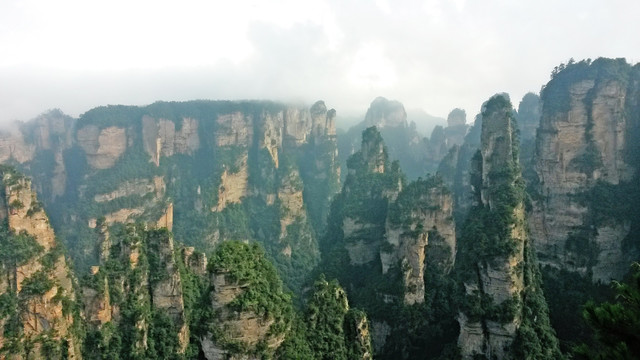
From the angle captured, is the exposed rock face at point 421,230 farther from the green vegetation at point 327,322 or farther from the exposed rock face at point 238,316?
the exposed rock face at point 238,316

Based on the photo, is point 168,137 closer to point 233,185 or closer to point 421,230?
point 233,185

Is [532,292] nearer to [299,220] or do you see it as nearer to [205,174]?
[299,220]

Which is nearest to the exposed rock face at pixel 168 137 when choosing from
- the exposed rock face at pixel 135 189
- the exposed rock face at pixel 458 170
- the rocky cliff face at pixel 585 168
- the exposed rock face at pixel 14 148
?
the exposed rock face at pixel 135 189

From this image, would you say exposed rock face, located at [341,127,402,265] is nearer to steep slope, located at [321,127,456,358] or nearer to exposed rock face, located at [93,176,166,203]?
steep slope, located at [321,127,456,358]

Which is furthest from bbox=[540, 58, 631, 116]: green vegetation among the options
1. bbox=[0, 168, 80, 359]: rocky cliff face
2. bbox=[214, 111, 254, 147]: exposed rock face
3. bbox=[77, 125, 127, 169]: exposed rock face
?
bbox=[77, 125, 127, 169]: exposed rock face

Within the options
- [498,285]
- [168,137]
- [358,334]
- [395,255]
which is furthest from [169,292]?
[168,137]

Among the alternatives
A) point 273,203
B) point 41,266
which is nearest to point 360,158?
point 273,203
